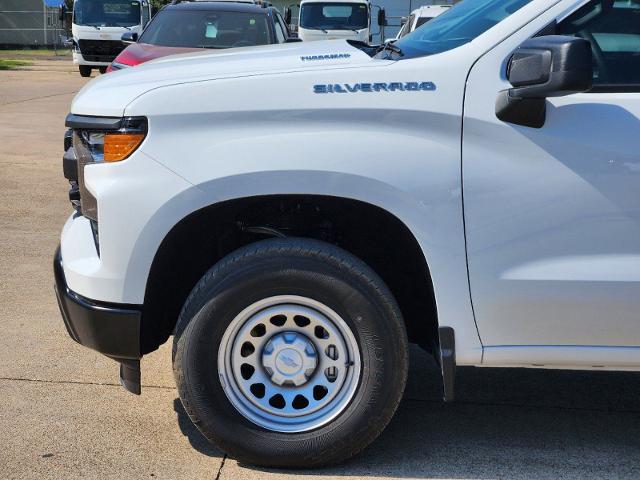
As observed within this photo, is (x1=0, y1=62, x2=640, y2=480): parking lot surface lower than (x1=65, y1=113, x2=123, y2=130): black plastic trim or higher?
lower

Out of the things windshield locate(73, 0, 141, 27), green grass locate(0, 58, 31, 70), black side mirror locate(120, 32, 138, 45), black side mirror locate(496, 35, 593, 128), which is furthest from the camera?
green grass locate(0, 58, 31, 70)

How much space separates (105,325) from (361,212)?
1.04 m

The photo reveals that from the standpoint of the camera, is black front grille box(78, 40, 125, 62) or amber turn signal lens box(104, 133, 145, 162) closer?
amber turn signal lens box(104, 133, 145, 162)

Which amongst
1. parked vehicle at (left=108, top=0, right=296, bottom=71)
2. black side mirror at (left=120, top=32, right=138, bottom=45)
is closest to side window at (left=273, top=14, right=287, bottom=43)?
parked vehicle at (left=108, top=0, right=296, bottom=71)

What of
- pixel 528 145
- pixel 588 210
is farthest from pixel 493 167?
pixel 588 210

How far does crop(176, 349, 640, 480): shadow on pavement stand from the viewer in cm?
370

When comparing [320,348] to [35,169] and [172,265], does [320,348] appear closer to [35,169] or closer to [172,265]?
[172,265]

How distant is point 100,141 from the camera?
11.7 feet

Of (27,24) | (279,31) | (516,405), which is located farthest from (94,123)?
(27,24)

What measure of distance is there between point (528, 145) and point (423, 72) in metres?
0.45

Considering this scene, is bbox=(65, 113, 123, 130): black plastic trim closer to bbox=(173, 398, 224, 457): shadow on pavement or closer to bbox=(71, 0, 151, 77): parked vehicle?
bbox=(173, 398, 224, 457): shadow on pavement

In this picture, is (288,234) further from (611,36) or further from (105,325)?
(611,36)

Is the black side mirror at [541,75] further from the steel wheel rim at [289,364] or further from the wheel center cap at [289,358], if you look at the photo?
the wheel center cap at [289,358]

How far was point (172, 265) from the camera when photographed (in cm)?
369
